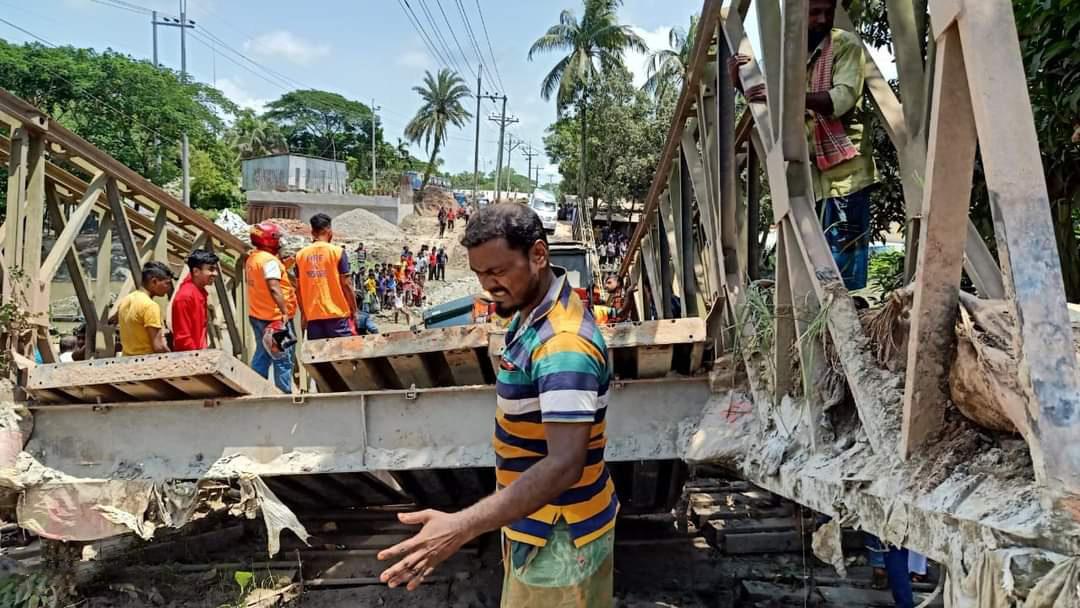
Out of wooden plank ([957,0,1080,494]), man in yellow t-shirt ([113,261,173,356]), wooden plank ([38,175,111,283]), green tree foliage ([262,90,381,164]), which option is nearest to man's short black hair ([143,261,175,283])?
man in yellow t-shirt ([113,261,173,356])

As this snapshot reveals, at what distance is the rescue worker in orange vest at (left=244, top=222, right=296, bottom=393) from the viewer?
5418 millimetres

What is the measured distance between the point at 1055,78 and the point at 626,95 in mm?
26773

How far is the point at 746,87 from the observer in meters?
2.95

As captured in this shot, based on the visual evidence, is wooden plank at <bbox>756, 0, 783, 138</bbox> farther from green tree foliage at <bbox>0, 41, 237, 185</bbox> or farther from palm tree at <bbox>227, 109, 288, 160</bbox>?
palm tree at <bbox>227, 109, 288, 160</bbox>

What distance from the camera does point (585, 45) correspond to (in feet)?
96.4

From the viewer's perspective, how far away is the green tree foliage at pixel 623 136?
2759 cm

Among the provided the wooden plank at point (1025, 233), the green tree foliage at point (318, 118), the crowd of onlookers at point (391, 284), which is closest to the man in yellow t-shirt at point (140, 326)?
the wooden plank at point (1025, 233)

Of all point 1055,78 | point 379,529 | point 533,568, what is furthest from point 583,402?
point 379,529

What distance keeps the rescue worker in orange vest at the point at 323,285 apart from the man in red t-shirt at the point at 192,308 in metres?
0.67

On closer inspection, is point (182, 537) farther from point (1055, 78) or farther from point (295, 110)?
point (295, 110)

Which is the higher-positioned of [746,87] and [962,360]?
[746,87]

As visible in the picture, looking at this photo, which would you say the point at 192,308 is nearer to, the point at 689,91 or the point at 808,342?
the point at 689,91

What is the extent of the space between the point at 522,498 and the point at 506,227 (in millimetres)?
667

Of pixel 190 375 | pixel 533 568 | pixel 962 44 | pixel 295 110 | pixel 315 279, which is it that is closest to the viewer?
pixel 962 44
